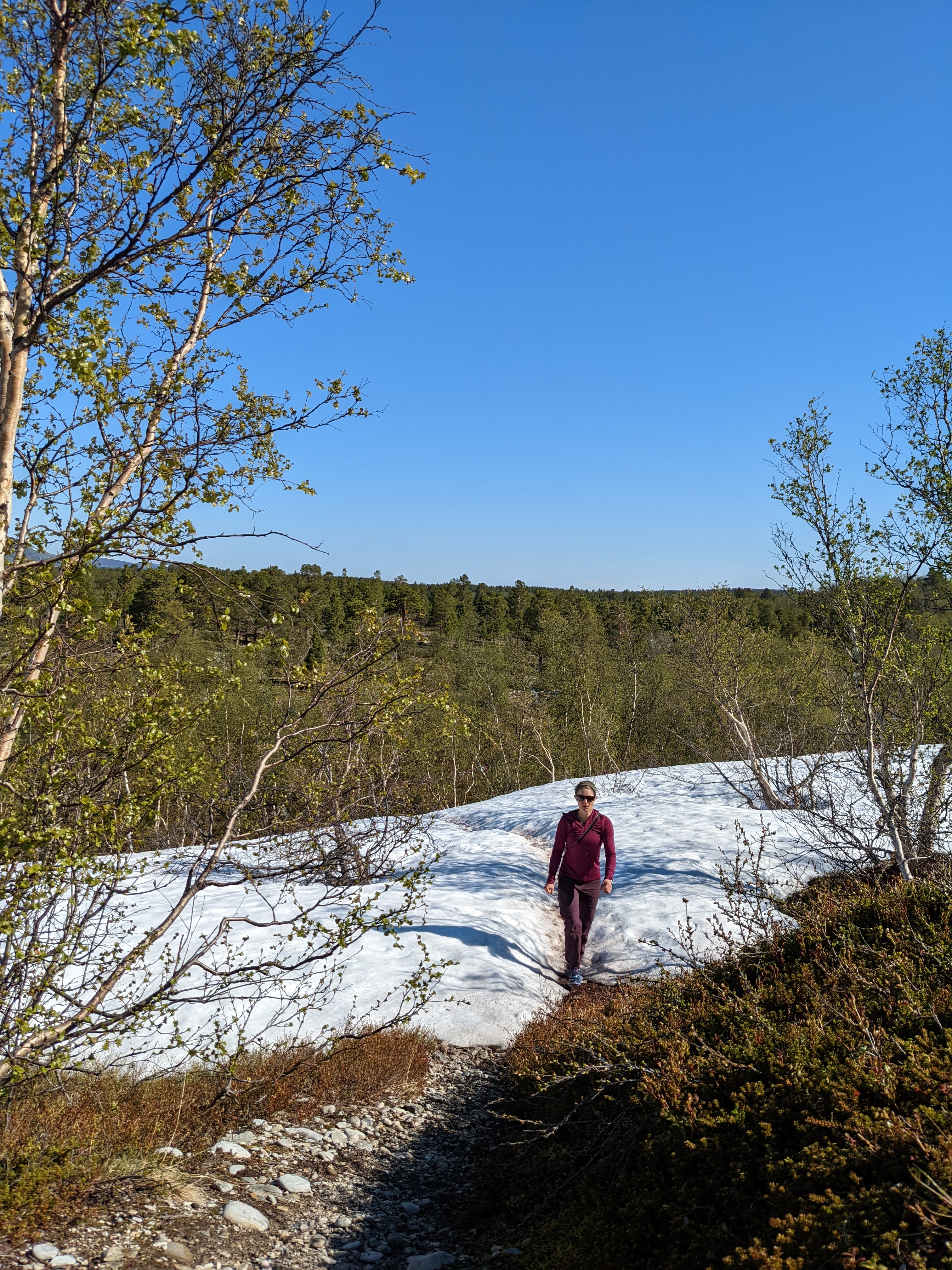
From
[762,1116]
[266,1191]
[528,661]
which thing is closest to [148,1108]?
[266,1191]

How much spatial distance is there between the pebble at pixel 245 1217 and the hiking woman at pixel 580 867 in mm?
4404

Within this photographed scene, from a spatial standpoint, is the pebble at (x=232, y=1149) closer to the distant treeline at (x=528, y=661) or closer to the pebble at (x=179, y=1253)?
the pebble at (x=179, y=1253)

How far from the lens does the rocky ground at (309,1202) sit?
3.38 m

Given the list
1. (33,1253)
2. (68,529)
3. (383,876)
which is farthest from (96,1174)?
(68,529)

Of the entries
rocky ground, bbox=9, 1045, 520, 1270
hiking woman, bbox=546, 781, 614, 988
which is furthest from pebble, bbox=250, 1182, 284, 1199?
hiking woman, bbox=546, 781, 614, 988

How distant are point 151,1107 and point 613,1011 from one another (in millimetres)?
3262

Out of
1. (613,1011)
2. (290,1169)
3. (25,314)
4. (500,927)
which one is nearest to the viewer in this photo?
(25,314)

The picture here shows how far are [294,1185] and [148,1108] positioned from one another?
3.34 ft

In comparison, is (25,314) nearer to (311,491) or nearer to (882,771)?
(311,491)

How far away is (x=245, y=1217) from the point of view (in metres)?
3.75

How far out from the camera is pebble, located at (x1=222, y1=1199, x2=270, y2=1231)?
12.2 feet

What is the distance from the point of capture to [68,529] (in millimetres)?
3852

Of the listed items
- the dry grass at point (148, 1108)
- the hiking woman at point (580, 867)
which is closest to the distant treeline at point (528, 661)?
the hiking woman at point (580, 867)

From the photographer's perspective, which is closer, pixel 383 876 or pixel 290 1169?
pixel 290 1169
